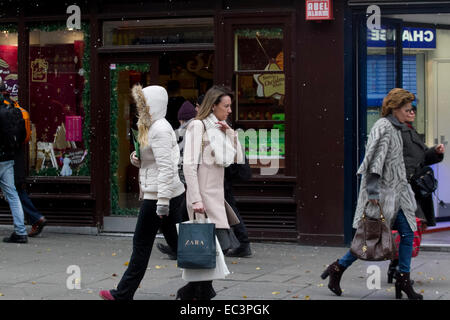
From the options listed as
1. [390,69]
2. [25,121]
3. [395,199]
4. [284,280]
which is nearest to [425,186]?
[395,199]

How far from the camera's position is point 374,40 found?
37.0ft

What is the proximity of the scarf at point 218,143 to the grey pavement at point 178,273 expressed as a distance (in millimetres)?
1321

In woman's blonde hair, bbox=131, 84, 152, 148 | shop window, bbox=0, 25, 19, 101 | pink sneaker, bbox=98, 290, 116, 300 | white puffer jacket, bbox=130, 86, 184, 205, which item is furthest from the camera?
shop window, bbox=0, 25, 19, 101

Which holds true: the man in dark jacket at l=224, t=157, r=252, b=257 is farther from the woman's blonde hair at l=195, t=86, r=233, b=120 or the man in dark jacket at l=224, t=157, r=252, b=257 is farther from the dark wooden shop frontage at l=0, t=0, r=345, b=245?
the woman's blonde hair at l=195, t=86, r=233, b=120

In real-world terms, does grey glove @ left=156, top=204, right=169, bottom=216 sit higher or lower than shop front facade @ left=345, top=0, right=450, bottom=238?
lower

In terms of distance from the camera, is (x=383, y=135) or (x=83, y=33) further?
(x=83, y=33)

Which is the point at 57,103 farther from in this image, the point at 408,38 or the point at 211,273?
the point at 211,273

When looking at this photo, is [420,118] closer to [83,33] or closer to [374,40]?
[374,40]

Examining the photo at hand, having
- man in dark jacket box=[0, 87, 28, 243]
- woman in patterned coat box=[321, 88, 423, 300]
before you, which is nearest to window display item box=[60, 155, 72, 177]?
man in dark jacket box=[0, 87, 28, 243]

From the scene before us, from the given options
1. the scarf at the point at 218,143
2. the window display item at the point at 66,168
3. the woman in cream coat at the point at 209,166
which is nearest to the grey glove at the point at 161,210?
the woman in cream coat at the point at 209,166

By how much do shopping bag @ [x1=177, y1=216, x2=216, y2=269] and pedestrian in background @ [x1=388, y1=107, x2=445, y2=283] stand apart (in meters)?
1.91

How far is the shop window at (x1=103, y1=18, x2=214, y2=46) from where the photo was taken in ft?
38.4
